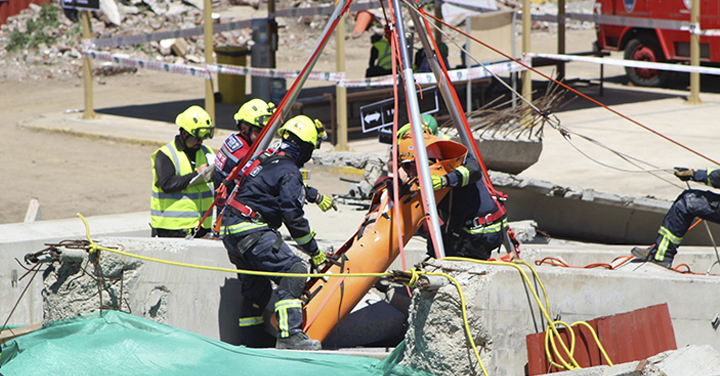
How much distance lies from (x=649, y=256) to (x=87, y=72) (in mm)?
11766

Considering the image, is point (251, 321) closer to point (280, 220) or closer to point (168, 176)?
point (280, 220)

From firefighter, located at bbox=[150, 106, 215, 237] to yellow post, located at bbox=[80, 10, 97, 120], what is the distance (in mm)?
9262

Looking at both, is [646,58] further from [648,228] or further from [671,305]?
[671,305]

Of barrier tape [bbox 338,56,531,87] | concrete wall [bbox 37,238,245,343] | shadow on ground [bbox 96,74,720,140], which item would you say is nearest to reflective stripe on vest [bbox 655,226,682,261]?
concrete wall [bbox 37,238,245,343]

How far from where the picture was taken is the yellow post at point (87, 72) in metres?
14.2

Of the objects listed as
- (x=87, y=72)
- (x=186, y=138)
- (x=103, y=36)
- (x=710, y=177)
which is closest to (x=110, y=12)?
(x=103, y=36)

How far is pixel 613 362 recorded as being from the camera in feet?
14.0

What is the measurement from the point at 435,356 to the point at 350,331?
66.2 inches

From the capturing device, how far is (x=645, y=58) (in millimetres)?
17688

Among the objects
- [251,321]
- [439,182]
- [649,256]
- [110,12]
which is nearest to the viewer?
[439,182]

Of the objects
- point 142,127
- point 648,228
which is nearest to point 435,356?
point 648,228

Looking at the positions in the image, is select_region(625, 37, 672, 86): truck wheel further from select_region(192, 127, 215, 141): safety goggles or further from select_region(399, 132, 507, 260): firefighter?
select_region(192, 127, 215, 141): safety goggles

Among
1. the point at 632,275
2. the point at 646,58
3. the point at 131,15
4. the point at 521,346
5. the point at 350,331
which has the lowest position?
the point at 350,331

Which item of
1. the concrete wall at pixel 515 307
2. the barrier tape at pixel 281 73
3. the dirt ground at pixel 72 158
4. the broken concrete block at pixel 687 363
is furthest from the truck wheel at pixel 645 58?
the broken concrete block at pixel 687 363
